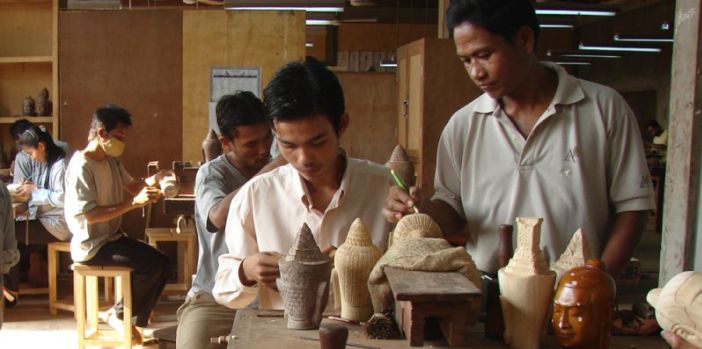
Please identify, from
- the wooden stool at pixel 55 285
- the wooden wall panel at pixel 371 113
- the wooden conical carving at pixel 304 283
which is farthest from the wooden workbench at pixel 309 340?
the wooden wall panel at pixel 371 113

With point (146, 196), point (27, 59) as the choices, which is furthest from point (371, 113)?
point (27, 59)

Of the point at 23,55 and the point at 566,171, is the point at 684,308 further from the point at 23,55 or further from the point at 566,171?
the point at 23,55

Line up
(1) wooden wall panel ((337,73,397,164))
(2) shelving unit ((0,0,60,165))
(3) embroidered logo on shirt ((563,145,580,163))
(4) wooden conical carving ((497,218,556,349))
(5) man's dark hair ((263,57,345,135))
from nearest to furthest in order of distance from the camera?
(4) wooden conical carving ((497,218,556,349)), (5) man's dark hair ((263,57,345,135)), (3) embroidered logo on shirt ((563,145,580,163)), (2) shelving unit ((0,0,60,165)), (1) wooden wall panel ((337,73,397,164))

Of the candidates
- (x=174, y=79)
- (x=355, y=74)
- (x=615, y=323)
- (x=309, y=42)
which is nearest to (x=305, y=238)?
(x=615, y=323)

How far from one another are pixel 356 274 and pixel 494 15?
796 mm

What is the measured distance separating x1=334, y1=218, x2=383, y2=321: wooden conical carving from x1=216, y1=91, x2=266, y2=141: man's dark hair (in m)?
1.36

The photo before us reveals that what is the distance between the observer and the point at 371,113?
7.17m

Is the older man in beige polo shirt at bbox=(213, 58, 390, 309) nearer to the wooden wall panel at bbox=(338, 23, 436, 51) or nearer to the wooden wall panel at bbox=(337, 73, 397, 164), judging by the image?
the wooden wall panel at bbox=(337, 73, 397, 164)

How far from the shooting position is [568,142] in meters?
2.00

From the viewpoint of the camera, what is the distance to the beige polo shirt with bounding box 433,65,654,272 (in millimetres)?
1990

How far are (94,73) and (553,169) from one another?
5317mm

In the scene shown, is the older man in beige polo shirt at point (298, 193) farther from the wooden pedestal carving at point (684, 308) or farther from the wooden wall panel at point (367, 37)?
the wooden wall panel at point (367, 37)

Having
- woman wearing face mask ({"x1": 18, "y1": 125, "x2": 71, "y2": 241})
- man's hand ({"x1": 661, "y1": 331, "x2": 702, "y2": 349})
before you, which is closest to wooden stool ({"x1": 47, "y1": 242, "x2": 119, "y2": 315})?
woman wearing face mask ({"x1": 18, "y1": 125, "x2": 71, "y2": 241})

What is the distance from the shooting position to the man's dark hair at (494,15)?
77.5 inches
